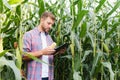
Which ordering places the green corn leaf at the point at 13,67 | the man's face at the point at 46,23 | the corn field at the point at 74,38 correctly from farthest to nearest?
the man's face at the point at 46,23 → the corn field at the point at 74,38 → the green corn leaf at the point at 13,67

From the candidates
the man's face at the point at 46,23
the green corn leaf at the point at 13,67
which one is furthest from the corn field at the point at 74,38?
the man's face at the point at 46,23

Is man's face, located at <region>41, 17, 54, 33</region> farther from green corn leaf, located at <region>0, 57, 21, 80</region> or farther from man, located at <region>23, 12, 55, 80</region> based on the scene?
green corn leaf, located at <region>0, 57, 21, 80</region>

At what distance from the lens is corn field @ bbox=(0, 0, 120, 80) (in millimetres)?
1754

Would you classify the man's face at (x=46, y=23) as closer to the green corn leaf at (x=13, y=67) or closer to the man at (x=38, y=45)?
the man at (x=38, y=45)

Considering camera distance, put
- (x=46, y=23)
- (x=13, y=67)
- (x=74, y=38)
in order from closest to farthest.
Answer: (x=13, y=67) < (x=74, y=38) < (x=46, y=23)

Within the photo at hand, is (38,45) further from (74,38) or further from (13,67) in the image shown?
(13,67)

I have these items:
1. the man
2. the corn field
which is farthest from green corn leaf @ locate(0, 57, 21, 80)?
the man

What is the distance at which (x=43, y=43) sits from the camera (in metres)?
2.50

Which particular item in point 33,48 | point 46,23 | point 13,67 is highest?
point 46,23

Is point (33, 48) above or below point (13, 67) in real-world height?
above

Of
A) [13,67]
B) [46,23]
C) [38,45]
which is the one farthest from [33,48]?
[13,67]

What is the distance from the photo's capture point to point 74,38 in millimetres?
2215

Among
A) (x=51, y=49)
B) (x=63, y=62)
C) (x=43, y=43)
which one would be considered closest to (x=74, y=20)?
(x=51, y=49)

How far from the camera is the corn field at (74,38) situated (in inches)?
69.1
